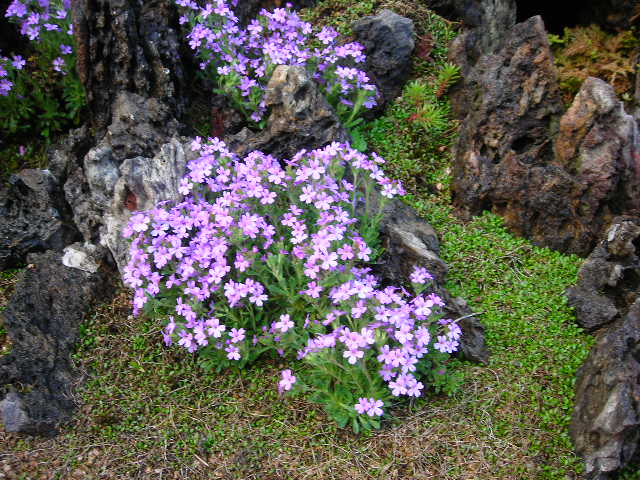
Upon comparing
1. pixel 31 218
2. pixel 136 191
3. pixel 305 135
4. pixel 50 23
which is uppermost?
pixel 50 23

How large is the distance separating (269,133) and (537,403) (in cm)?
286

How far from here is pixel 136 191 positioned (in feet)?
15.4

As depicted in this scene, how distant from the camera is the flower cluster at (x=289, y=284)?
12.0 feet

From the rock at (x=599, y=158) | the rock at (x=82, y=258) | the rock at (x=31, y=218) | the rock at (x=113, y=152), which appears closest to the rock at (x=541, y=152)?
the rock at (x=599, y=158)

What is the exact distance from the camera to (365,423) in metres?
3.74

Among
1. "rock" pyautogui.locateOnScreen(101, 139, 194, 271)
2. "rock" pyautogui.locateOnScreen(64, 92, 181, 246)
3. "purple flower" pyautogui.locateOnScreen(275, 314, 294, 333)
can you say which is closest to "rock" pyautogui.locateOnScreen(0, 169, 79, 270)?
"rock" pyautogui.locateOnScreen(64, 92, 181, 246)

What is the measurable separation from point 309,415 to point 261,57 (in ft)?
11.0

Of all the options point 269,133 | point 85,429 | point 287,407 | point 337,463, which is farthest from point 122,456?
point 269,133

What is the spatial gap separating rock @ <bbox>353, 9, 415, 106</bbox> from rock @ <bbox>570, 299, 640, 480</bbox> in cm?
327

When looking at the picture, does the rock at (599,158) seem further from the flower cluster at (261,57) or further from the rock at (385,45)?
the rock at (385,45)

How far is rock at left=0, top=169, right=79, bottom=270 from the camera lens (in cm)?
507

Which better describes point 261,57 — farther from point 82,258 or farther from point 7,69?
point 82,258

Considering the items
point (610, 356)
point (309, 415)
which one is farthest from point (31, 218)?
point (610, 356)

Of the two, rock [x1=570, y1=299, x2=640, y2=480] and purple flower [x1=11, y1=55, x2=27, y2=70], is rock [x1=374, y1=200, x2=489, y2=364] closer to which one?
rock [x1=570, y1=299, x2=640, y2=480]
